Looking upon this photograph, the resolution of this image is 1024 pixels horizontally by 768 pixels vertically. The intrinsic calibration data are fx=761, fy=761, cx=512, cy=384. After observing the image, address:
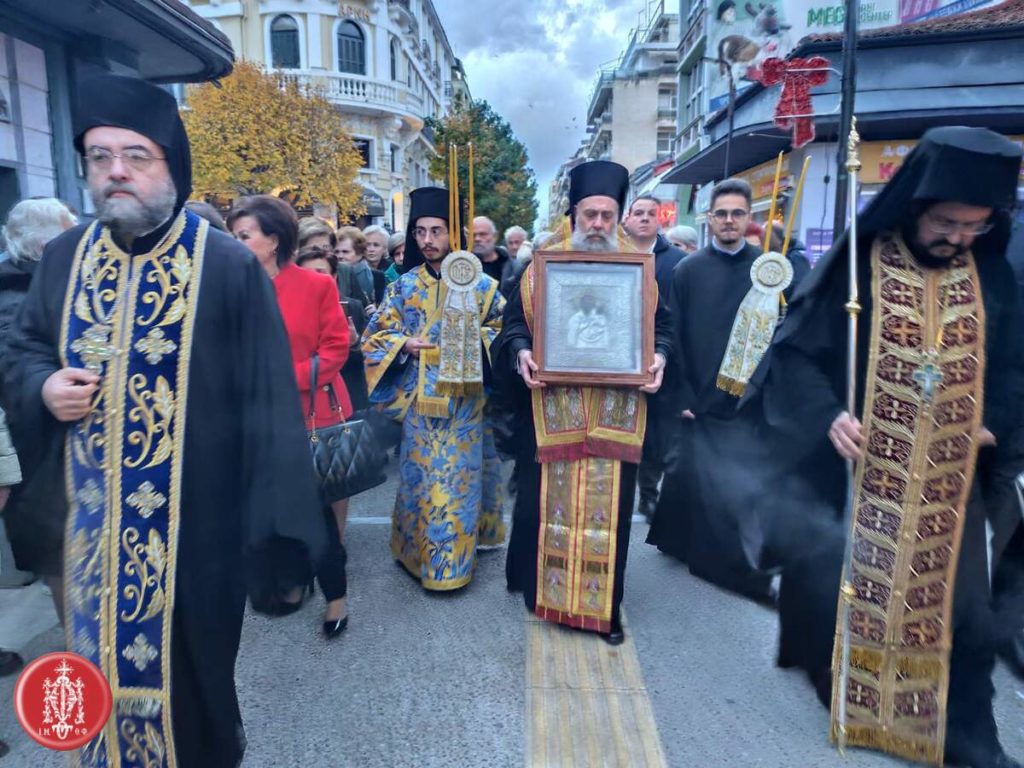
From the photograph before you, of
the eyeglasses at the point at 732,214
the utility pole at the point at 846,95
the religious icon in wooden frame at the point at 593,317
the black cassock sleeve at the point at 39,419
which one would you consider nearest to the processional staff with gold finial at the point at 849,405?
the religious icon in wooden frame at the point at 593,317

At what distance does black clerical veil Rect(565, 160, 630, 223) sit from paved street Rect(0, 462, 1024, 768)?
2.04m

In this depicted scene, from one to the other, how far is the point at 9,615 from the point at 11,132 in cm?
607

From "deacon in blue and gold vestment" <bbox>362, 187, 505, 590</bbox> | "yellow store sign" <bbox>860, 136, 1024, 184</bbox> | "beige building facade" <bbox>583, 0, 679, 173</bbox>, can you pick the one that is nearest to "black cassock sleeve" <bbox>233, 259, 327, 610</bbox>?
"deacon in blue and gold vestment" <bbox>362, 187, 505, 590</bbox>

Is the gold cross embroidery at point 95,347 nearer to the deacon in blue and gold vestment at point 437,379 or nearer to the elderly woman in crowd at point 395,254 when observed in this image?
the deacon in blue and gold vestment at point 437,379

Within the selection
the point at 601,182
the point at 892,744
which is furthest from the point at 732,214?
the point at 892,744

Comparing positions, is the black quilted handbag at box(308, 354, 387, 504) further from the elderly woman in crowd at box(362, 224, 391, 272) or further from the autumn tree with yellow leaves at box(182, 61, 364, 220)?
the autumn tree with yellow leaves at box(182, 61, 364, 220)

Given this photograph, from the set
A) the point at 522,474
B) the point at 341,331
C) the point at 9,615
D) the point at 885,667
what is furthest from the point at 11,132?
the point at 885,667

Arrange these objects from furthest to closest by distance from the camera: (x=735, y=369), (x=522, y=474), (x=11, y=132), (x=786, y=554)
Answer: (x=11, y=132) → (x=735, y=369) → (x=522, y=474) → (x=786, y=554)

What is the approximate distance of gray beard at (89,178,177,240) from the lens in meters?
1.93

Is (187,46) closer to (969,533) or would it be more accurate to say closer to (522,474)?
(522,474)

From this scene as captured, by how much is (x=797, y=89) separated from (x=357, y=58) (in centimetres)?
2606

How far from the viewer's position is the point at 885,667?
8.56ft

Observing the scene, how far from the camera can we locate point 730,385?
13.6 feet

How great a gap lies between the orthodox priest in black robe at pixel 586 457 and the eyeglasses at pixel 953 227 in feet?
4.17
